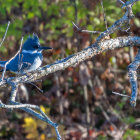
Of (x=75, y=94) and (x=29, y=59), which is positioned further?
(x=75, y=94)

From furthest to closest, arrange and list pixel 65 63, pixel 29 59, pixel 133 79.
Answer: pixel 29 59 → pixel 65 63 → pixel 133 79

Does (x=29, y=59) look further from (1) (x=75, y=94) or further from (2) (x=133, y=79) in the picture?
(1) (x=75, y=94)

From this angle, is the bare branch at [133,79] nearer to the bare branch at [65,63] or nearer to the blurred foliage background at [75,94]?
the bare branch at [65,63]

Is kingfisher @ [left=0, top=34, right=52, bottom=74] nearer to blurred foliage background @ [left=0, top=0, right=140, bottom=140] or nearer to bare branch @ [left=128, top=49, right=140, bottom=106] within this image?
bare branch @ [left=128, top=49, right=140, bottom=106]

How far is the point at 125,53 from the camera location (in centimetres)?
546

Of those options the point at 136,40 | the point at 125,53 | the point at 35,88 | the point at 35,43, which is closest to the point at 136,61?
the point at 136,40

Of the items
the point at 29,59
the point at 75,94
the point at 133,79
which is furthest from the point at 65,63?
the point at 75,94

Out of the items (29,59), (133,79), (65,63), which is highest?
(29,59)

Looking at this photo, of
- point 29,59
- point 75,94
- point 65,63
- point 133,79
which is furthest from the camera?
point 75,94

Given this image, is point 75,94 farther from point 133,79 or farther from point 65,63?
point 133,79

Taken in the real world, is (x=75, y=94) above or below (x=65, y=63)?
below

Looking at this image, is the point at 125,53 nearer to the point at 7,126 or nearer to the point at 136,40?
the point at 7,126

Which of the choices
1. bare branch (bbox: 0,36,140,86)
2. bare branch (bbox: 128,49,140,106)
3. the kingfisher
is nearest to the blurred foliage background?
the kingfisher

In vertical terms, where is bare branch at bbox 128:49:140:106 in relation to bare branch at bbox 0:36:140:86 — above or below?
below
